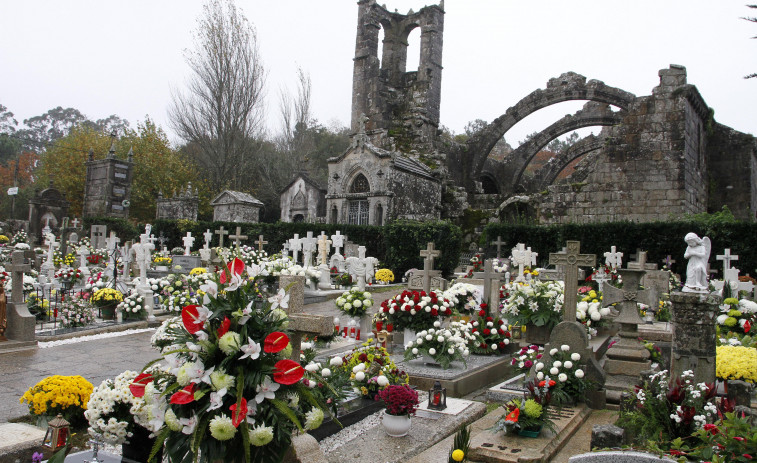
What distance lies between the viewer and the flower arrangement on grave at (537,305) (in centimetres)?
877

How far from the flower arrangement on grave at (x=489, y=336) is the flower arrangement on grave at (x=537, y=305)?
0.47 meters

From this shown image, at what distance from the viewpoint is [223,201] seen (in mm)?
26484

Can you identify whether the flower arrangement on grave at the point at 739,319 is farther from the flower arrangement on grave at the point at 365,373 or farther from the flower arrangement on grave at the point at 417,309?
the flower arrangement on grave at the point at 365,373

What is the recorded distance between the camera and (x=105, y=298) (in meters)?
10.5

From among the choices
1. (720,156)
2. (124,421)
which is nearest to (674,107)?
(720,156)

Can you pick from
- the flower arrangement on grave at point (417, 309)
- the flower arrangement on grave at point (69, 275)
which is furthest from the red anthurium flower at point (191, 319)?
the flower arrangement on grave at point (69, 275)

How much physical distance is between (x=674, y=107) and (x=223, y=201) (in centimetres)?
1967

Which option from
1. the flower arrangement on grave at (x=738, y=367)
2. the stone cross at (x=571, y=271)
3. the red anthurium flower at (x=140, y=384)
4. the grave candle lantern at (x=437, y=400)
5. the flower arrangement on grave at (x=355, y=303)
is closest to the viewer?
the red anthurium flower at (x=140, y=384)

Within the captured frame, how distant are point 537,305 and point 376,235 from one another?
1280 centimetres

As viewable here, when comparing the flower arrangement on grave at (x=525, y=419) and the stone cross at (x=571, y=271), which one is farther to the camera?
the stone cross at (x=571, y=271)

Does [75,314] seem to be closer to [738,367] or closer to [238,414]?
[238,414]

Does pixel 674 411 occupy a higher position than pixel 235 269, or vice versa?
pixel 235 269

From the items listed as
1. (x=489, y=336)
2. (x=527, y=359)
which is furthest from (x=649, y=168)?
(x=527, y=359)

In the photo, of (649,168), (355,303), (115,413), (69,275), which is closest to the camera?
(115,413)
